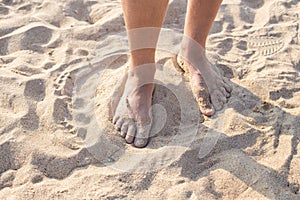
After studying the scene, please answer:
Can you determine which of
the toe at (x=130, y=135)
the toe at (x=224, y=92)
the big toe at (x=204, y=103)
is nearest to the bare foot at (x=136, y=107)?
the toe at (x=130, y=135)

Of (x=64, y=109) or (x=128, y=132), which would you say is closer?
(x=128, y=132)

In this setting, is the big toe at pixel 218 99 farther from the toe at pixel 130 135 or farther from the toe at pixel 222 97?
the toe at pixel 130 135

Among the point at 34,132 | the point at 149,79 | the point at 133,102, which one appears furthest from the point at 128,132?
the point at 34,132

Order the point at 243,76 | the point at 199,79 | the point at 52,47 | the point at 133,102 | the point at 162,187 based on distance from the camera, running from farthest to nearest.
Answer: the point at 52,47
the point at 243,76
the point at 199,79
the point at 133,102
the point at 162,187

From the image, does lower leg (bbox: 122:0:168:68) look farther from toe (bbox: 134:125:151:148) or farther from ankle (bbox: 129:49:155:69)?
toe (bbox: 134:125:151:148)

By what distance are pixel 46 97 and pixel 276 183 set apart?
43.4 inches

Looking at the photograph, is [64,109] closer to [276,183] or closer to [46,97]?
[46,97]

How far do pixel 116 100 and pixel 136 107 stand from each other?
13 cm

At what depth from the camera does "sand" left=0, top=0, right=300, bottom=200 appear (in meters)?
1.61

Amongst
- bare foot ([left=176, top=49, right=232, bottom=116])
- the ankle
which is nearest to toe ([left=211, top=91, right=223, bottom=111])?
bare foot ([left=176, top=49, right=232, bottom=116])

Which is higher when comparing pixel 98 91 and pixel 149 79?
pixel 149 79

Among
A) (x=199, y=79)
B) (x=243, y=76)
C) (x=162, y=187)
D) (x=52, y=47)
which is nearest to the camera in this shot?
(x=162, y=187)

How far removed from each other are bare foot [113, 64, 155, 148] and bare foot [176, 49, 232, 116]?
24cm

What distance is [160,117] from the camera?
1872mm
